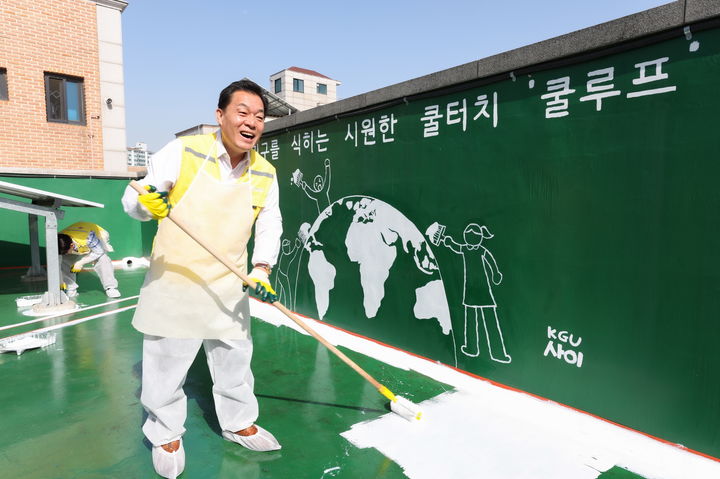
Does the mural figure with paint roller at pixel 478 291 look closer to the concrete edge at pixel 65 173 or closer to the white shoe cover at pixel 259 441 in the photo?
the white shoe cover at pixel 259 441

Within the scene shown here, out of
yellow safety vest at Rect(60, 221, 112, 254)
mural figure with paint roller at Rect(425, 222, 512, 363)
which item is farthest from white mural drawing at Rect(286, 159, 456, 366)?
yellow safety vest at Rect(60, 221, 112, 254)

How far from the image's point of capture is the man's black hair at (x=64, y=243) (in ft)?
23.4

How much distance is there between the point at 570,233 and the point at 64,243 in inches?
292

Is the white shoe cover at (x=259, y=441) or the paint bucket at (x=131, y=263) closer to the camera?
the white shoe cover at (x=259, y=441)

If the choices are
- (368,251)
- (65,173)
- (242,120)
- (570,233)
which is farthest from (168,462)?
(65,173)

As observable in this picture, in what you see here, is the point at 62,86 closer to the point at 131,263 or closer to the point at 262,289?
the point at 131,263

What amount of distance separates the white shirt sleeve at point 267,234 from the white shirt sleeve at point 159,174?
0.59 metres

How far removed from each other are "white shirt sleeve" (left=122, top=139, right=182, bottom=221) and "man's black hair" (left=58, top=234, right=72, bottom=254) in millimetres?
5725

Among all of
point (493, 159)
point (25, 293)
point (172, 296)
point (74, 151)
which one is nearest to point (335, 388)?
point (172, 296)

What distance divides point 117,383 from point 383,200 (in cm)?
299

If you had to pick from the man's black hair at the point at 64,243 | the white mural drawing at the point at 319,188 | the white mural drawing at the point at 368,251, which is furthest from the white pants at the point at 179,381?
the man's black hair at the point at 64,243

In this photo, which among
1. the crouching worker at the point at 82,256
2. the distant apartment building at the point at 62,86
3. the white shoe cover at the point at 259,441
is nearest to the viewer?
the white shoe cover at the point at 259,441

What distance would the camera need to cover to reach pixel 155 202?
2426 mm

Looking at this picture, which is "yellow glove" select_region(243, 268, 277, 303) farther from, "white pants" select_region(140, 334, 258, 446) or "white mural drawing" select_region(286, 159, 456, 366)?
"white mural drawing" select_region(286, 159, 456, 366)
